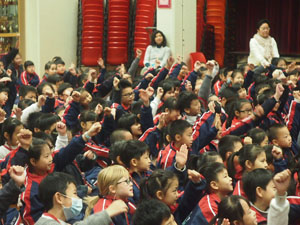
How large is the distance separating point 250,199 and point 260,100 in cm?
268

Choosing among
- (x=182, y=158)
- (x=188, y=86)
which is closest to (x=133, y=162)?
(x=182, y=158)

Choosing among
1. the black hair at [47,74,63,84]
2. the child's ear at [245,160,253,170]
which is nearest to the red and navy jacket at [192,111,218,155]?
the child's ear at [245,160,253,170]

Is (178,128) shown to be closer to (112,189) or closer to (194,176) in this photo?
(194,176)

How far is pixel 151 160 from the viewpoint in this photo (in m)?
5.11

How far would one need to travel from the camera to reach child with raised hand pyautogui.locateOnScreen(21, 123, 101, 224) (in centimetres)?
390

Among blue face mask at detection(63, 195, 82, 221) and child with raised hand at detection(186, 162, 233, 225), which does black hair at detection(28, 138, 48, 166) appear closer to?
blue face mask at detection(63, 195, 82, 221)

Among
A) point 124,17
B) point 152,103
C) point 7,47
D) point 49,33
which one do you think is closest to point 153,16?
point 124,17

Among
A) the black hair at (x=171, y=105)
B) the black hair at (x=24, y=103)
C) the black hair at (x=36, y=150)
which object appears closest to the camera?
the black hair at (x=36, y=150)

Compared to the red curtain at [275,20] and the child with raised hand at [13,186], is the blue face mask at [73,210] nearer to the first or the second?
the child with raised hand at [13,186]

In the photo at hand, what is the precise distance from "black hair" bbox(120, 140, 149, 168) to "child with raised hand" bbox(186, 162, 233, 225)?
46 centimetres

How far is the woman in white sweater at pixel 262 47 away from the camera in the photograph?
8.93 metres

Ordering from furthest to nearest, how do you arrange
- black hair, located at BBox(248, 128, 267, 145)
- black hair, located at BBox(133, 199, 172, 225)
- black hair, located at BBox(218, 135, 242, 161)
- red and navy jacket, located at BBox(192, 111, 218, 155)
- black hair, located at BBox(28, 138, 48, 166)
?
1. red and navy jacket, located at BBox(192, 111, 218, 155)
2. black hair, located at BBox(248, 128, 267, 145)
3. black hair, located at BBox(218, 135, 242, 161)
4. black hair, located at BBox(28, 138, 48, 166)
5. black hair, located at BBox(133, 199, 172, 225)

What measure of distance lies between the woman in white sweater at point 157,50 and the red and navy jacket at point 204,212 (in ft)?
20.6

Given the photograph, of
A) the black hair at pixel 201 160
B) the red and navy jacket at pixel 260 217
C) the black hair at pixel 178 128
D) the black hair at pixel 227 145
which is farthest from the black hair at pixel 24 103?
the red and navy jacket at pixel 260 217
